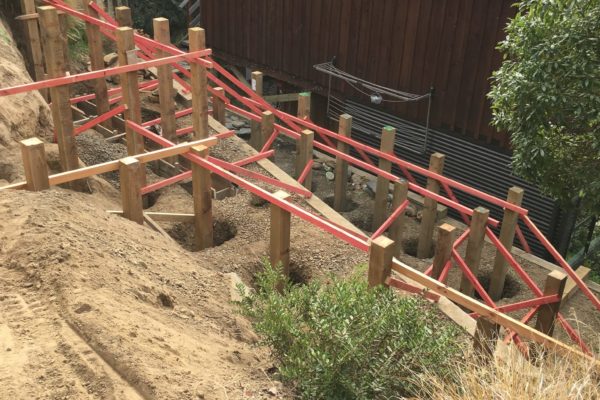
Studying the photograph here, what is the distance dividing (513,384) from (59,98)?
553 cm

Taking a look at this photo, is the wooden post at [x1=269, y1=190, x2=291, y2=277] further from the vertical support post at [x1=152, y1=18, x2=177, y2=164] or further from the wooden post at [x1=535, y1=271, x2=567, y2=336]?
the vertical support post at [x1=152, y1=18, x2=177, y2=164]

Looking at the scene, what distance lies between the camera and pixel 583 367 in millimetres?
3736

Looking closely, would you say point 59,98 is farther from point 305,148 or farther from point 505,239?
point 505,239

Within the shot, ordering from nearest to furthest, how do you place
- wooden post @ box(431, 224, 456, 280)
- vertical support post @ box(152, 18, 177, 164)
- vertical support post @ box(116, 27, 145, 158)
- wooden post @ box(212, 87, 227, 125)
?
wooden post @ box(431, 224, 456, 280), vertical support post @ box(116, 27, 145, 158), vertical support post @ box(152, 18, 177, 164), wooden post @ box(212, 87, 227, 125)

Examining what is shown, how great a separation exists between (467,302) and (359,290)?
0.82m

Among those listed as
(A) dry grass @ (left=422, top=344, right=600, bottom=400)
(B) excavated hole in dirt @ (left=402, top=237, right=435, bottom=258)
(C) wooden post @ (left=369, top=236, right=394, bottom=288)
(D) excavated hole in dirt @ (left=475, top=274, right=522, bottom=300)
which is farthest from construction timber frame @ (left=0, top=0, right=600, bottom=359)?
(B) excavated hole in dirt @ (left=402, top=237, right=435, bottom=258)

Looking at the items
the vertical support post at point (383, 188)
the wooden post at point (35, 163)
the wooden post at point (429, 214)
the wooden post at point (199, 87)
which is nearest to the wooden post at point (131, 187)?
the wooden post at point (35, 163)

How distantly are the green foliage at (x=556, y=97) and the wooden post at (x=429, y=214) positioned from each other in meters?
1.84

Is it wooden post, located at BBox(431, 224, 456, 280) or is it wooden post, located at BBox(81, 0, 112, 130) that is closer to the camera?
wooden post, located at BBox(431, 224, 456, 280)

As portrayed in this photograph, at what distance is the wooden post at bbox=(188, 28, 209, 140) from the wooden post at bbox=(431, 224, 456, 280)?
3583 millimetres

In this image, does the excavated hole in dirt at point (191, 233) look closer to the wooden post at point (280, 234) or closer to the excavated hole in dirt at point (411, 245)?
the wooden post at point (280, 234)

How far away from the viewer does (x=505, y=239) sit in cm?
776

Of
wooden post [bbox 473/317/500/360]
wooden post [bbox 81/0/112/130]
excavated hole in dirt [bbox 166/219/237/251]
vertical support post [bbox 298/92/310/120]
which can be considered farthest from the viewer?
vertical support post [bbox 298/92/310/120]

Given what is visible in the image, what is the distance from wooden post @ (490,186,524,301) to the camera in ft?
24.9
